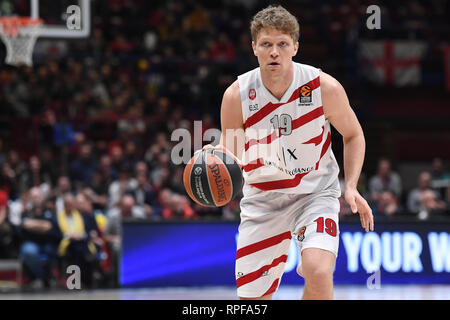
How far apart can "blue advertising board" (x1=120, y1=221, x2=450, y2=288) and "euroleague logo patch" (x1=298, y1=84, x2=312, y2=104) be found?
5627 mm

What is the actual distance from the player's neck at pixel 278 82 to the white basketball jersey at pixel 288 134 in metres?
0.03

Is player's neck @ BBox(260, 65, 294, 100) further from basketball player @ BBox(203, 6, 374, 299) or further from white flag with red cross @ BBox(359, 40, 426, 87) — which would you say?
white flag with red cross @ BBox(359, 40, 426, 87)

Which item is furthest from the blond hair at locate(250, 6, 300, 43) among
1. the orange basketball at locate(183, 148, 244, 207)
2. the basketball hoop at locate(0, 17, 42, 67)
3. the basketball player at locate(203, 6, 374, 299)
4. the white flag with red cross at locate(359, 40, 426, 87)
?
the white flag with red cross at locate(359, 40, 426, 87)

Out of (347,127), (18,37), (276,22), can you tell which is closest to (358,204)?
(347,127)

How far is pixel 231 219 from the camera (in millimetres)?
10453

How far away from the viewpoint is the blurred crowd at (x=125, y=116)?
1070 cm

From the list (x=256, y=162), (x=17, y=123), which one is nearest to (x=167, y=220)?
(x=17, y=123)

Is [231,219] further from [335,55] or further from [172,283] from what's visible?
[335,55]

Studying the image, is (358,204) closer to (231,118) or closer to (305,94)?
(305,94)

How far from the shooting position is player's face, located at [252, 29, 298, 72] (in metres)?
4.52

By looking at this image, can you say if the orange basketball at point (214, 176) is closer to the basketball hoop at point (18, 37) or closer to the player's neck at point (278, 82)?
the player's neck at point (278, 82)

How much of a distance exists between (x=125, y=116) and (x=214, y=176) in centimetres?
944

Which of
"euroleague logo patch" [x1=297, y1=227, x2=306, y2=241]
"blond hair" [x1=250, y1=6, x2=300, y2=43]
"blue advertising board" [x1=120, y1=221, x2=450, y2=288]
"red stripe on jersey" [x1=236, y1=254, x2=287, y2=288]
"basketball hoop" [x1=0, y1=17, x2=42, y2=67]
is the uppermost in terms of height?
"basketball hoop" [x1=0, y1=17, x2=42, y2=67]

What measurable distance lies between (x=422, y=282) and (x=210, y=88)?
6593 mm
